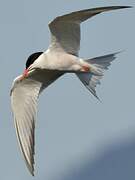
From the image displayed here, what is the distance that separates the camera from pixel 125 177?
168m

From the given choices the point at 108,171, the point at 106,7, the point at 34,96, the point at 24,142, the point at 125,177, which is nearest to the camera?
the point at 106,7

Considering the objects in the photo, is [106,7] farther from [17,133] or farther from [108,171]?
[108,171]

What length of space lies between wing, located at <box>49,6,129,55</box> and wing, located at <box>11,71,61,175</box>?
64cm

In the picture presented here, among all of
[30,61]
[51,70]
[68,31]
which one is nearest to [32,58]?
[30,61]

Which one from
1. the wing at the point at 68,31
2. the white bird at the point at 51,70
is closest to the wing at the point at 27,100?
the white bird at the point at 51,70

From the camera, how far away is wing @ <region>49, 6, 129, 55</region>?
13.5m

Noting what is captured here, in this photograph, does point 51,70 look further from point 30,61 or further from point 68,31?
point 68,31

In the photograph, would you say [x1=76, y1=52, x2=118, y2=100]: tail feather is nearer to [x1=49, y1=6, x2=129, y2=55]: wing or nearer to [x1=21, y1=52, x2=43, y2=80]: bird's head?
[x1=49, y1=6, x2=129, y2=55]: wing

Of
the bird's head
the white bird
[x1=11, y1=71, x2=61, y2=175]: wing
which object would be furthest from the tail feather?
the bird's head

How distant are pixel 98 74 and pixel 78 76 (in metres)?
0.30

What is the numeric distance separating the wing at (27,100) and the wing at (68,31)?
2.09 ft

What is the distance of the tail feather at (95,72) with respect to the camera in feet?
46.7

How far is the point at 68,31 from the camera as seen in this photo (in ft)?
46.6

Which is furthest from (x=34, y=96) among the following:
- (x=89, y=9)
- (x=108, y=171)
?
(x=108, y=171)
